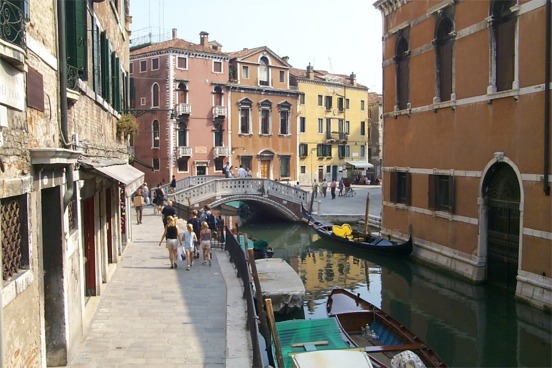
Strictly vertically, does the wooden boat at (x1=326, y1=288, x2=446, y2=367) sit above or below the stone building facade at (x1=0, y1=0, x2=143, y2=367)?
below

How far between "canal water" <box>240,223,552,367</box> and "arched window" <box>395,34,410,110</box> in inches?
194

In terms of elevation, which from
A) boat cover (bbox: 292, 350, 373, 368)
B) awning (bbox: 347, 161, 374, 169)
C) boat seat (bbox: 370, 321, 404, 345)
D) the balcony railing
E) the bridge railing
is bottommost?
boat seat (bbox: 370, 321, 404, 345)

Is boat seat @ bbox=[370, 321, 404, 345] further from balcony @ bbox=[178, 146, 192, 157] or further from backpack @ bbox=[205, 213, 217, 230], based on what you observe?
balcony @ bbox=[178, 146, 192, 157]

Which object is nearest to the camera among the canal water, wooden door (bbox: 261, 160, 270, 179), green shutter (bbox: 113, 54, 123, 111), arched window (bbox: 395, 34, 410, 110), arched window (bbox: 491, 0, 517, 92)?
the canal water

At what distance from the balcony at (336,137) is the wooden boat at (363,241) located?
19.2m

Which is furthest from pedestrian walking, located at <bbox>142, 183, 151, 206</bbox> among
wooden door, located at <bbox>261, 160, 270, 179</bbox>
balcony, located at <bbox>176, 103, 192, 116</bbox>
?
wooden door, located at <bbox>261, 160, 270, 179</bbox>

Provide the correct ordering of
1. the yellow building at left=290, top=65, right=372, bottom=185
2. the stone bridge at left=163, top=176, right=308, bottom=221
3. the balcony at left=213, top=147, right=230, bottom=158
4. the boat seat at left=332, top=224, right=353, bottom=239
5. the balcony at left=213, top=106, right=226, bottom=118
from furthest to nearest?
the yellow building at left=290, top=65, right=372, bottom=185 → the balcony at left=213, top=147, right=230, bottom=158 → the balcony at left=213, top=106, right=226, bottom=118 → the stone bridge at left=163, top=176, right=308, bottom=221 → the boat seat at left=332, top=224, right=353, bottom=239

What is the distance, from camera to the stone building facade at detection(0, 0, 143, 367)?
4.37 meters

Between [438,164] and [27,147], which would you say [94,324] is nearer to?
[27,147]

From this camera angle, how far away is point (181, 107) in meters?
32.1

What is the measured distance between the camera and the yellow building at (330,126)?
130ft

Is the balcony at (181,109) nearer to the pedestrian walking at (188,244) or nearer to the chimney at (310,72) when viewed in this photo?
the chimney at (310,72)

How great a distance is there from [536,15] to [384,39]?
747cm

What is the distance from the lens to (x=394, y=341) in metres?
8.68
